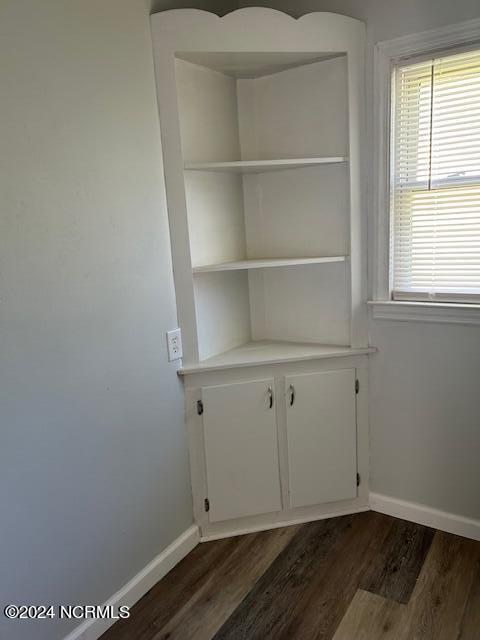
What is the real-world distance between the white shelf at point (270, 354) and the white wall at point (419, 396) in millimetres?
184

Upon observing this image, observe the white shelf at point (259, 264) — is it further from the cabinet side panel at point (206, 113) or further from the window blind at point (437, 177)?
the cabinet side panel at point (206, 113)

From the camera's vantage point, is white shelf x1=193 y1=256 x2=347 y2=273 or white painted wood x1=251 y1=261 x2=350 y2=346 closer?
white shelf x1=193 y1=256 x2=347 y2=273

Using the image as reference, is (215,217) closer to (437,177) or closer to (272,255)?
(272,255)

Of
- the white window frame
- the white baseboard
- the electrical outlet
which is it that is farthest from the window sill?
the white baseboard

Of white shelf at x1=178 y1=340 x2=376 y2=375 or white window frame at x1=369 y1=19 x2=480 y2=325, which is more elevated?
white window frame at x1=369 y1=19 x2=480 y2=325

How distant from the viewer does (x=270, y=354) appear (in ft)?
7.40

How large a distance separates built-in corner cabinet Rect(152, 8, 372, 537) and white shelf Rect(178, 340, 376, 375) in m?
0.01

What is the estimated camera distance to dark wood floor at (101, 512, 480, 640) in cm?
173

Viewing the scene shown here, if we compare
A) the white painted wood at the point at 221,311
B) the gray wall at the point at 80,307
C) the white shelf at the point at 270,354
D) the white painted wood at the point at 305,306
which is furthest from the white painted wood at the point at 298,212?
the gray wall at the point at 80,307

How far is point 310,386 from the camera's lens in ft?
7.30

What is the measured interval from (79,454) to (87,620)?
2.07 ft

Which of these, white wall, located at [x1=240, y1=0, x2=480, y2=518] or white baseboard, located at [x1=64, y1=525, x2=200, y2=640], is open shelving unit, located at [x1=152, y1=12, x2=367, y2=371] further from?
white baseboard, located at [x1=64, y1=525, x2=200, y2=640]

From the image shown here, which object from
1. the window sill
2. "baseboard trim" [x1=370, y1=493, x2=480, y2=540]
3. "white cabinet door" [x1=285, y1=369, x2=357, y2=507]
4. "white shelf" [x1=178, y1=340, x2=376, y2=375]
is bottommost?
"baseboard trim" [x1=370, y1=493, x2=480, y2=540]

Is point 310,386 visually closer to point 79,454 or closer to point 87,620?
point 79,454
